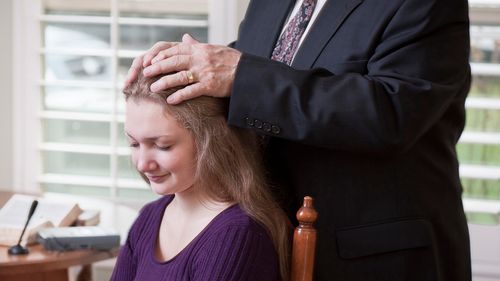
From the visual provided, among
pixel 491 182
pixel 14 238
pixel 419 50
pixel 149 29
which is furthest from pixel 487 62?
pixel 14 238

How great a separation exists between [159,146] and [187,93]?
4.5 inches

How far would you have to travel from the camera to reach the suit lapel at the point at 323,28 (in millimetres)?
1465

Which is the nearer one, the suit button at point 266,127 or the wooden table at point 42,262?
the suit button at point 266,127

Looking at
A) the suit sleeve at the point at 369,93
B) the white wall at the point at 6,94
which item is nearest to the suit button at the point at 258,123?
the suit sleeve at the point at 369,93

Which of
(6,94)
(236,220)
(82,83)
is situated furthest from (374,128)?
(6,94)

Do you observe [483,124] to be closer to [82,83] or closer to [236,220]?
[82,83]

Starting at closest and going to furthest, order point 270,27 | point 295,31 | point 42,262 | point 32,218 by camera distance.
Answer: point 295,31 < point 270,27 < point 42,262 < point 32,218

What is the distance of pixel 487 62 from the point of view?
2775 millimetres

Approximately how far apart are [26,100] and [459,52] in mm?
2118

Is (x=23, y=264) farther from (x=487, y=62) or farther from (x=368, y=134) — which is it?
(x=487, y=62)

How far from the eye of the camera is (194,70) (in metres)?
1.33

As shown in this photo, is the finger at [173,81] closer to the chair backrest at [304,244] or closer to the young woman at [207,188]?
the young woman at [207,188]

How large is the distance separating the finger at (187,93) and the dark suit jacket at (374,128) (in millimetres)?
59

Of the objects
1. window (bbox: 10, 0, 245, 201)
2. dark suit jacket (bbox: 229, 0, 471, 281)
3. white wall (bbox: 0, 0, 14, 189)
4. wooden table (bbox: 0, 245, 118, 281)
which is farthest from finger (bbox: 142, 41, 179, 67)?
white wall (bbox: 0, 0, 14, 189)
